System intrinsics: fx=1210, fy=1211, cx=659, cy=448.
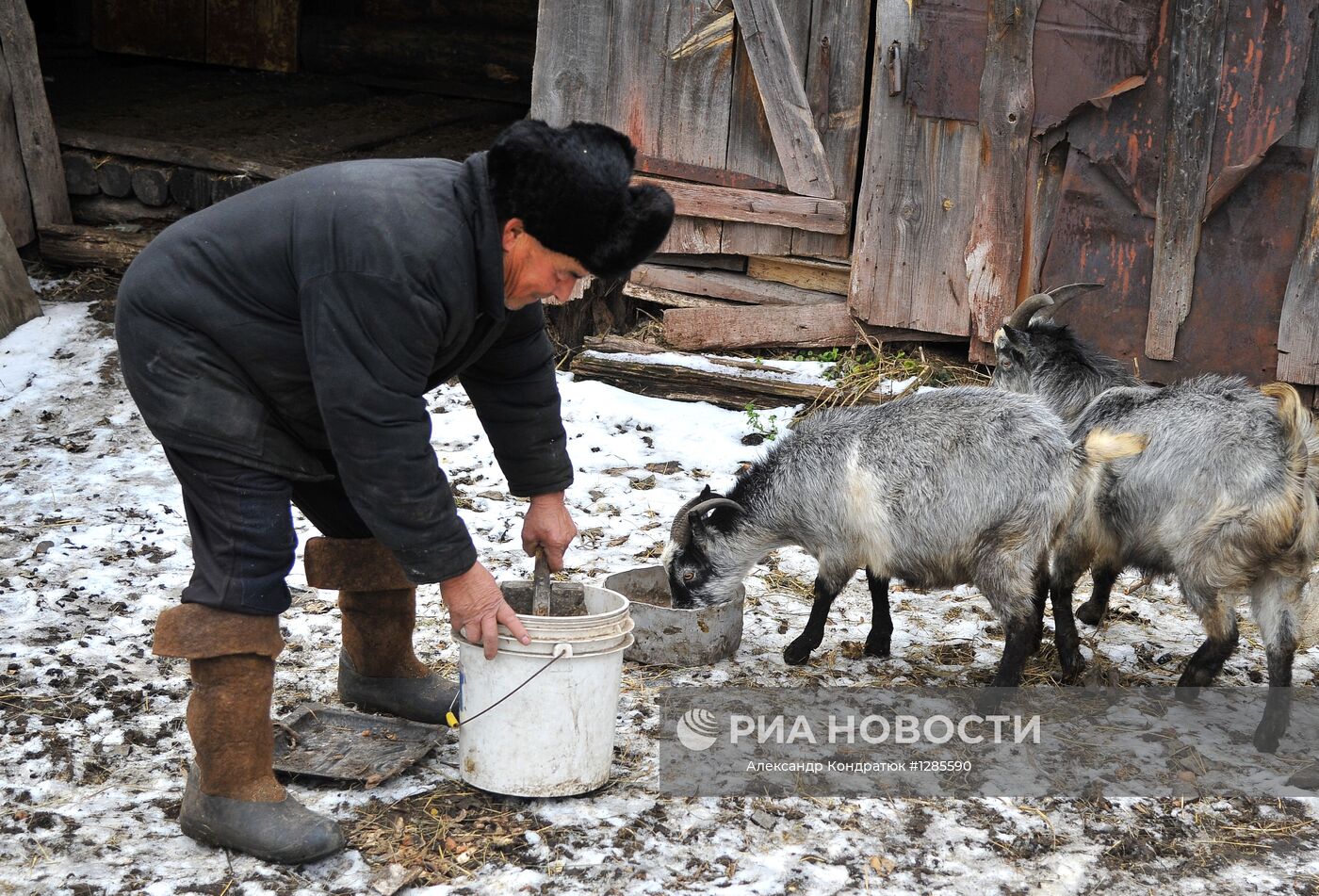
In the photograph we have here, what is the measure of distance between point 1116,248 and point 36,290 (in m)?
6.96

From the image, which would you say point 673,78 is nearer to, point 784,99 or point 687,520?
point 784,99

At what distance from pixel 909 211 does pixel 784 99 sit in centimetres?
97

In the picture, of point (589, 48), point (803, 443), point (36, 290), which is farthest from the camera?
point (36, 290)

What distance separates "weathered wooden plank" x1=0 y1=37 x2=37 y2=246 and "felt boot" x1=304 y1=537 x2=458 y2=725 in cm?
562

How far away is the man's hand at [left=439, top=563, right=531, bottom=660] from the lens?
10.3 ft

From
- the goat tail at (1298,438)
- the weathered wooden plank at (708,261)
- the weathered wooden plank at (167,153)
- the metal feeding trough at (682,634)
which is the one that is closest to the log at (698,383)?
the weathered wooden plank at (708,261)

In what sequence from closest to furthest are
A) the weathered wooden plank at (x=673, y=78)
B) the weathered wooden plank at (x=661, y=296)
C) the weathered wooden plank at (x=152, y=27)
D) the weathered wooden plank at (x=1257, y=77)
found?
the weathered wooden plank at (x=1257, y=77) < the weathered wooden plank at (x=673, y=78) < the weathered wooden plank at (x=661, y=296) < the weathered wooden plank at (x=152, y=27)

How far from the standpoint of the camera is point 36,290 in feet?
27.2

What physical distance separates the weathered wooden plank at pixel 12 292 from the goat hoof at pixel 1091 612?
6526 mm

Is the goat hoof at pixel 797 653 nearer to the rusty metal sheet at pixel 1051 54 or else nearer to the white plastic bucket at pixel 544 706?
the white plastic bucket at pixel 544 706

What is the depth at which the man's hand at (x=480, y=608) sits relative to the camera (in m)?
3.13

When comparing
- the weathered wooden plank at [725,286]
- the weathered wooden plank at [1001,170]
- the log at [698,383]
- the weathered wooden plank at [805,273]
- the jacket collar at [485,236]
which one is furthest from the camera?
the weathered wooden plank at [725,286]

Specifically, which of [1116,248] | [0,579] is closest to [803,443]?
[1116,248]

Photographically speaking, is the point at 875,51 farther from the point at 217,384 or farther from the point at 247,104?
the point at 247,104
